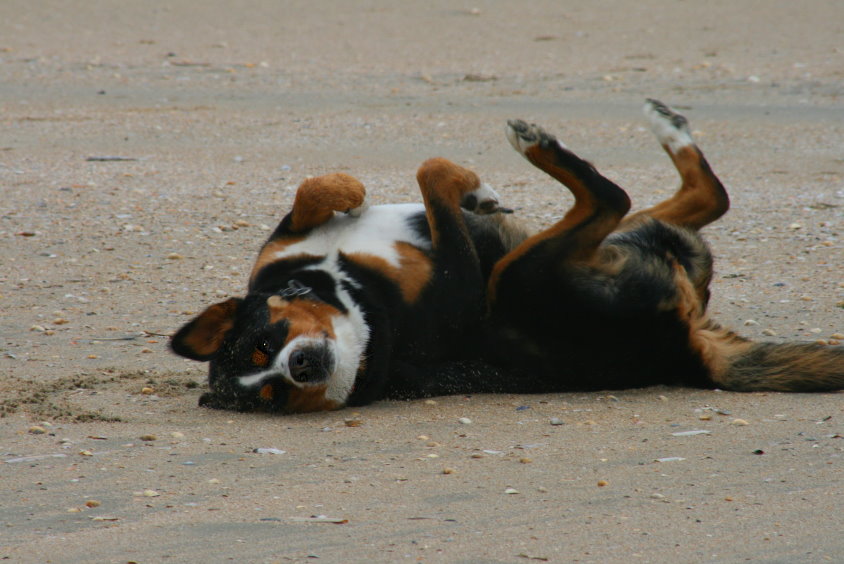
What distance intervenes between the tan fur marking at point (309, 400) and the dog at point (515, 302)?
0.05 feet

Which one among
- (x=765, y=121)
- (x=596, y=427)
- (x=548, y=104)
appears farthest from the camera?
(x=548, y=104)

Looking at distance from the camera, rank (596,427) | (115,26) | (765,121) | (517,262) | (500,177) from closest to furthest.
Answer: (596,427) < (517,262) < (500,177) < (765,121) < (115,26)

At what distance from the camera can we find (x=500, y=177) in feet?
31.2

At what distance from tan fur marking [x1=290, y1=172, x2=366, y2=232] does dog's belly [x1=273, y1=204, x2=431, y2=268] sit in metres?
0.07

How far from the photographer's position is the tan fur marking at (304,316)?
440 centimetres

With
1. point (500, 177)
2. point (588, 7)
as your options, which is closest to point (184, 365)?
point (500, 177)

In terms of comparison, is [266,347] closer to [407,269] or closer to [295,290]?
[295,290]

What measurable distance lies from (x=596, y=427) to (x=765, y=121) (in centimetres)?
789

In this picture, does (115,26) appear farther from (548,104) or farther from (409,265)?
(409,265)

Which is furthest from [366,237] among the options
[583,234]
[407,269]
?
[583,234]

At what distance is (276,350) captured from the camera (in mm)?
4367

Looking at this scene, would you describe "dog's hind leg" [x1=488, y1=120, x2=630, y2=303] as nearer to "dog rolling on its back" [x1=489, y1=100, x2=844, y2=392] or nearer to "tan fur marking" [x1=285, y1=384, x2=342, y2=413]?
"dog rolling on its back" [x1=489, y1=100, x2=844, y2=392]

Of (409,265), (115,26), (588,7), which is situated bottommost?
(409,265)

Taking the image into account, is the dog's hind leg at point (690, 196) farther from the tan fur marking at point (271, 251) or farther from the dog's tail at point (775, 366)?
the tan fur marking at point (271, 251)
